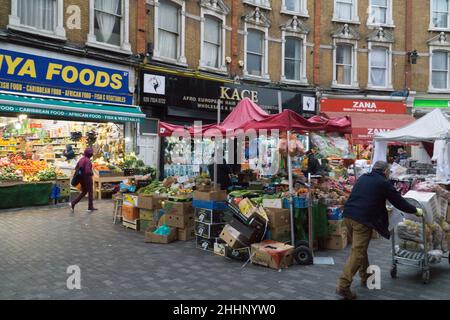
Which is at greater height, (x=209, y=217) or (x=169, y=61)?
(x=169, y=61)

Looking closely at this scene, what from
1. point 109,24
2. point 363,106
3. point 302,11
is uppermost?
point 302,11

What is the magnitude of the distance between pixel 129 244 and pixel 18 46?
789 centimetres

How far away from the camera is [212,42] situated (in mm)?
18094

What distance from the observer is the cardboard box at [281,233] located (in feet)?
23.5

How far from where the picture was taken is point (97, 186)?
14367 millimetres

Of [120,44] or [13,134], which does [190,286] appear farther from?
[13,134]

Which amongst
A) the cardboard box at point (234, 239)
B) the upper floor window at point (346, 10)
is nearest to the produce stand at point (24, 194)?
the cardboard box at point (234, 239)

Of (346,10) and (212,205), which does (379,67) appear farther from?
(212,205)

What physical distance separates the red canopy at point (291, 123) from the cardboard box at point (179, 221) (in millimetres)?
2240

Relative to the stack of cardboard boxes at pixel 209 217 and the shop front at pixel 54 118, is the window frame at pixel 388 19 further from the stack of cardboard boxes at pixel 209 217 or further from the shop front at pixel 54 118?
the stack of cardboard boxes at pixel 209 217

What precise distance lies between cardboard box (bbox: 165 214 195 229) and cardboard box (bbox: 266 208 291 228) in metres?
2.02

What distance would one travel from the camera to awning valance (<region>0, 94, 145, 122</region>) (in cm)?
1149

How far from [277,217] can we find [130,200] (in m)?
4.11

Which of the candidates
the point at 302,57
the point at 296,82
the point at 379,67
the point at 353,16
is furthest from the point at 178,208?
the point at 379,67
